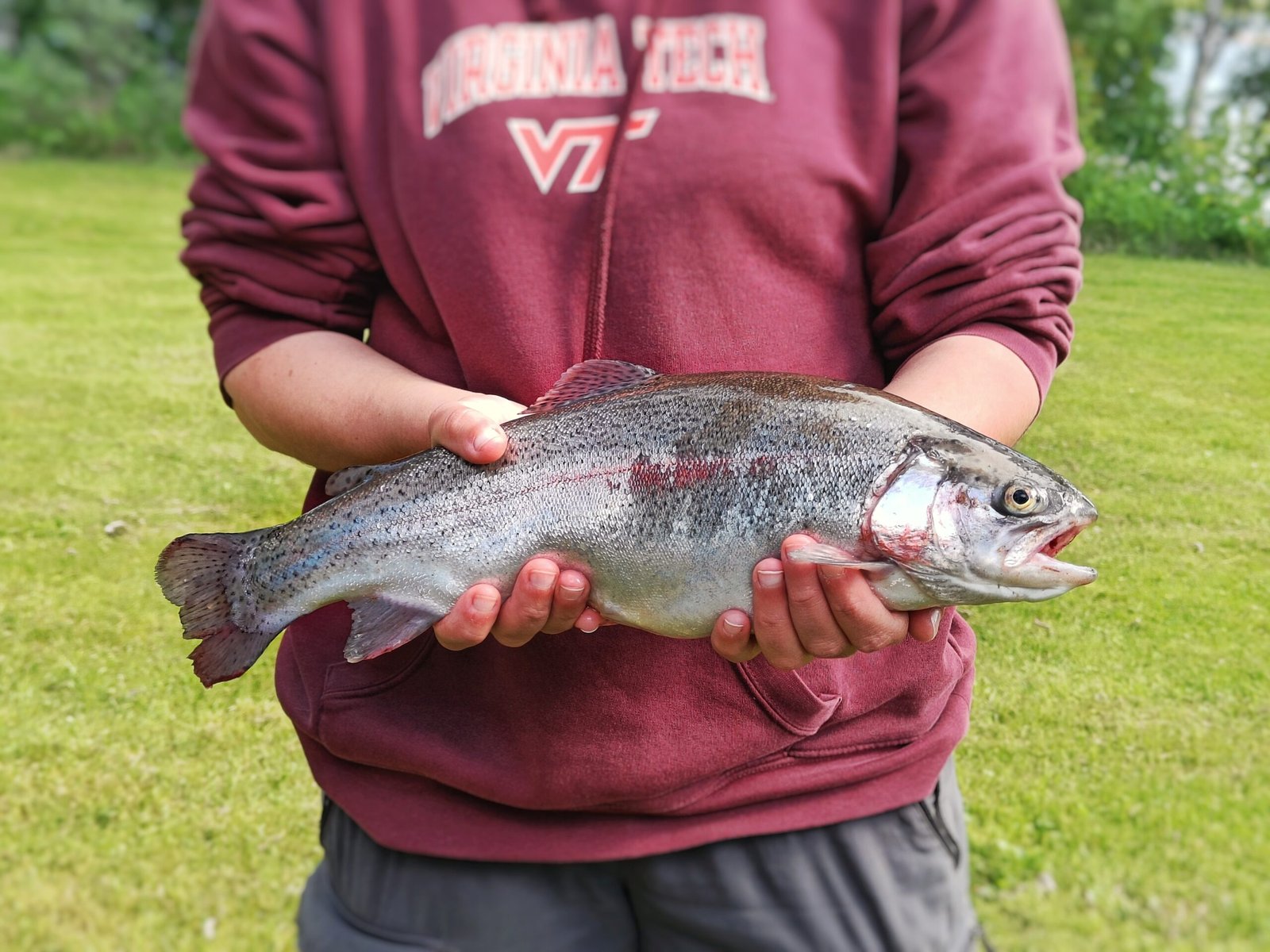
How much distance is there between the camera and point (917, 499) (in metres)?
1.54

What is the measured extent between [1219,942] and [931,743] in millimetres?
704

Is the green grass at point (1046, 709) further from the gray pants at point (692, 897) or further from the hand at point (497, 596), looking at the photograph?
the hand at point (497, 596)

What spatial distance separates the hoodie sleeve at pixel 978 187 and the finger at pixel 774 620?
1.77 feet

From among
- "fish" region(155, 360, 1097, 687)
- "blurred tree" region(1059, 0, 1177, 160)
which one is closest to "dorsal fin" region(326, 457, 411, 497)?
"fish" region(155, 360, 1097, 687)

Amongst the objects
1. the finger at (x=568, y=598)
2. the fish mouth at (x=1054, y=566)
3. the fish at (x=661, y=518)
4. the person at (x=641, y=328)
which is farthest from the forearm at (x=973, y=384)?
the finger at (x=568, y=598)

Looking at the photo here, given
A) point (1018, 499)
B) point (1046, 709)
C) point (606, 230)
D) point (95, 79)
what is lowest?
point (95, 79)

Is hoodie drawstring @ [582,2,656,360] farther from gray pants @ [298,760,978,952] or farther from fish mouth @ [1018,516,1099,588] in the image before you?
gray pants @ [298,760,978,952]

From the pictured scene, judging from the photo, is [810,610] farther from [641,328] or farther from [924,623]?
[641,328]

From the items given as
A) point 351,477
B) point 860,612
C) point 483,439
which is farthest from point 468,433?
point 860,612

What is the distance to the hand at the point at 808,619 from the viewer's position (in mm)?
1510

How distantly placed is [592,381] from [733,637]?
1.46 ft

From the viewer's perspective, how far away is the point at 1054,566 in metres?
1.52

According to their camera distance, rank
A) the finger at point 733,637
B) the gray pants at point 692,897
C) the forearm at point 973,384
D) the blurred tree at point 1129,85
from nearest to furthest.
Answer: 1. the finger at point 733,637
2. the forearm at point 973,384
3. the gray pants at point 692,897
4. the blurred tree at point 1129,85

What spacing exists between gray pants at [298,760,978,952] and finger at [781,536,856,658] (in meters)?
0.45
